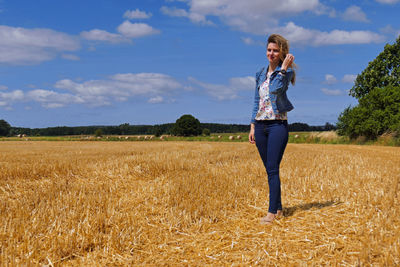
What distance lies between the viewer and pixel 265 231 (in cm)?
442

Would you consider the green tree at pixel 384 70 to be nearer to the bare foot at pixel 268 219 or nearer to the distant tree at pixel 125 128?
the bare foot at pixel 268 219

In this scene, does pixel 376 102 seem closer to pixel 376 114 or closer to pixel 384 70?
pixel 376 114

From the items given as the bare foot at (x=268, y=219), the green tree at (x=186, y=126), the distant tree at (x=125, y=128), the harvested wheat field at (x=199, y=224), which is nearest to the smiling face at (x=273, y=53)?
the bare foot at (x=268, y=219)

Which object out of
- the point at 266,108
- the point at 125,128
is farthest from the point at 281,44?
the point at 125,128

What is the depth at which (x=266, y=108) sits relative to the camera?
4.67m

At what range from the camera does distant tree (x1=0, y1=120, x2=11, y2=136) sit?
75637 mm

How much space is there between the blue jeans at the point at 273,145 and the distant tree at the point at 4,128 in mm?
84541

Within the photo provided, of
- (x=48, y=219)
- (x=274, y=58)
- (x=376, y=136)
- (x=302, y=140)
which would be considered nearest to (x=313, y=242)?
(x=274, y=58)

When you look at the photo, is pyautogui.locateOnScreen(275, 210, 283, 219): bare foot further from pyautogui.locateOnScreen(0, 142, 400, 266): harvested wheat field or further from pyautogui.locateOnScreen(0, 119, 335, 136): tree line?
pyautogui.locateOnScreen(0, 119, 335, 136): tree line

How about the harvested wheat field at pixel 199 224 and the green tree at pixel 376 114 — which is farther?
the green tree at pixel 376 114

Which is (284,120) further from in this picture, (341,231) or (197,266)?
(197,266)

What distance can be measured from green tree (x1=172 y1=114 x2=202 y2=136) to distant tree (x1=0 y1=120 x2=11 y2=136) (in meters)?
46.0

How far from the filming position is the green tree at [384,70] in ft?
98.1

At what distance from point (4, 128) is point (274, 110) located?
284 feet
